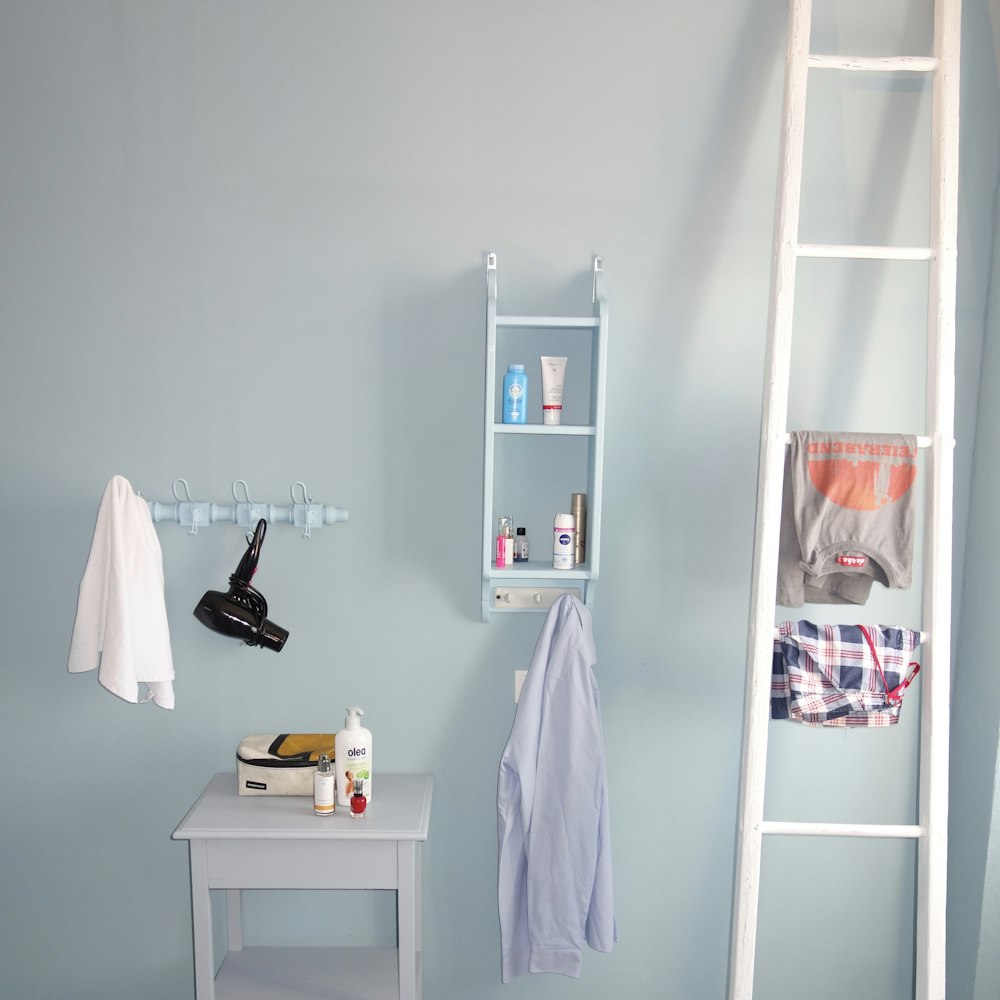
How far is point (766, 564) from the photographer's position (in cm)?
189

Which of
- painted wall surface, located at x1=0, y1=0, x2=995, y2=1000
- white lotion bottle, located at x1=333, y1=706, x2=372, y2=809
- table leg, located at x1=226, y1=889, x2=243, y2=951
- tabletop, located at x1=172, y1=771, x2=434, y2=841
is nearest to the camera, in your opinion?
tabletop, located at x1=172, y1=771, x2=434, y2=841

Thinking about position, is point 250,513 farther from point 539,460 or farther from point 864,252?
point 864,252

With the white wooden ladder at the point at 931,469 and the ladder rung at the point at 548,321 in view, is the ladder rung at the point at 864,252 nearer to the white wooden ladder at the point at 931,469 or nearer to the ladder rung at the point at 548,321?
the white wooden ladder at the point at 931,469

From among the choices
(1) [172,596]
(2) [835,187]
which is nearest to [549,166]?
(2) [835,187]

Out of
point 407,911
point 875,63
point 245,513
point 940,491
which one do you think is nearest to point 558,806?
point 407,911

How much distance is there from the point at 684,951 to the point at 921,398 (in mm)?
Result: 1571

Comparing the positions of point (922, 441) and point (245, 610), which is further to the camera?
point (245, 610)

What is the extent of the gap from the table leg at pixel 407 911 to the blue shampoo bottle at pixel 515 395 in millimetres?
989

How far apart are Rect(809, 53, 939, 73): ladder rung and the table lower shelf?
2.35 m

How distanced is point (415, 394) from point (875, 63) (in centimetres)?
129

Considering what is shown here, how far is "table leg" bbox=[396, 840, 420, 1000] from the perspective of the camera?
1860 mm

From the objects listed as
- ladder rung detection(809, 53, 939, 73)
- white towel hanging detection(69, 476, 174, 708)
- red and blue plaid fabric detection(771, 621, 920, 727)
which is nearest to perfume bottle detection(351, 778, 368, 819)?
white towel hanging detection(69, 476, 174, 708)

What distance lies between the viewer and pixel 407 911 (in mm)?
1865

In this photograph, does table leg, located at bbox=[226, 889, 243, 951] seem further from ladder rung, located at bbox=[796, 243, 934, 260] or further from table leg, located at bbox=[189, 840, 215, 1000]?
ladder rung, located at bbox=[796, 243, 934, 260]
